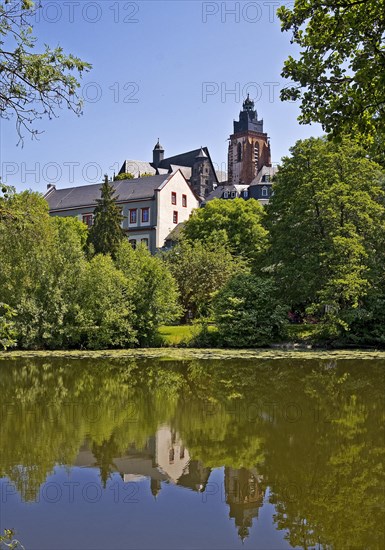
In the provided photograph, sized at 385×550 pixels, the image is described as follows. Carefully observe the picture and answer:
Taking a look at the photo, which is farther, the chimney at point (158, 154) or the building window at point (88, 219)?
the chimney at point (158, 154)

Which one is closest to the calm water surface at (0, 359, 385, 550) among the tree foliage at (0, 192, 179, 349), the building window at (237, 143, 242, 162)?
the tree foliage at (0, 192, 179, 349)

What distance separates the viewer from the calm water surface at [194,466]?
6.30 meters

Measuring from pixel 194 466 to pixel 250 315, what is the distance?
20248 mm

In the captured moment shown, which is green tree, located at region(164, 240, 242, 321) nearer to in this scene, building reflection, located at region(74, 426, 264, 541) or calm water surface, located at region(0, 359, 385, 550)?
calm water surface, located at region(0, 359, 385, 550)

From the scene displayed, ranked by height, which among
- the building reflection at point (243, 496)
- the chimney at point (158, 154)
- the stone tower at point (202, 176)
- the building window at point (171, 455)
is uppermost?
the chimney at point (158, 154)

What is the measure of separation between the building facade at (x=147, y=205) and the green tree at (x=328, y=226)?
35159 mm

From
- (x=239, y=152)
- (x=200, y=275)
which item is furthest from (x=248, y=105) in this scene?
(x=200, y=275)

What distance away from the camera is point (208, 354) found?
26.0m

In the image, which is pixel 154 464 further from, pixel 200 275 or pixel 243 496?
pixel 200 275

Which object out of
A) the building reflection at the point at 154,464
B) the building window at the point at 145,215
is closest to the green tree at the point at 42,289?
the building reflection at the point at 154,464

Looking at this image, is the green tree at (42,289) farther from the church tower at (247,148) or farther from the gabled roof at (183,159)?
the church tower at (247,148)

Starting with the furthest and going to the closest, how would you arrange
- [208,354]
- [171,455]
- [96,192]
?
[96,192] < [208,354] < [171,455]

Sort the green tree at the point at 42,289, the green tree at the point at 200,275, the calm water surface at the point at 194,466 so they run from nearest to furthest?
the calm water surface at the point at 194,466, the green tree at the point at 42,289, the green tree at the point at 200,275

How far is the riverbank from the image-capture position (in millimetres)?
24781
